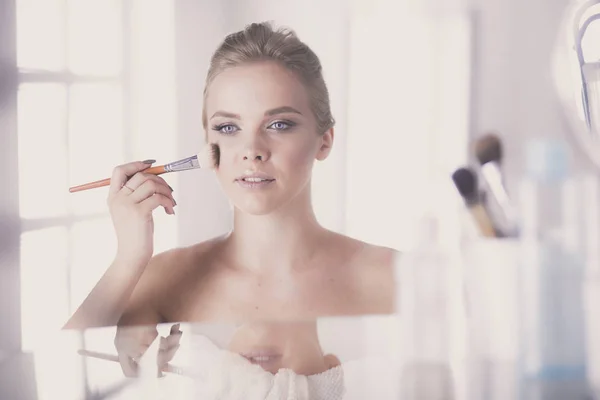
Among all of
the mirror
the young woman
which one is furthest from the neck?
the mirror

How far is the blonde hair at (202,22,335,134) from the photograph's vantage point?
60 cm

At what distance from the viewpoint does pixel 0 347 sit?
652 millimetres

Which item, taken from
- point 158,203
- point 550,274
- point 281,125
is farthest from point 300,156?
point 550,274

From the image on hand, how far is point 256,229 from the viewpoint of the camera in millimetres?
612

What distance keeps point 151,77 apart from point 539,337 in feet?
1.37

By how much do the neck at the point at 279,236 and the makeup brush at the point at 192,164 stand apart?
0.05 meters

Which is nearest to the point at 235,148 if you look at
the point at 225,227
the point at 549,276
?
the point at 225,227

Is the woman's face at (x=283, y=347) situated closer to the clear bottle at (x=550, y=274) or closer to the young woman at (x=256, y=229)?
the young woman at (x=256, y=229)

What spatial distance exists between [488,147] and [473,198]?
0.15ft

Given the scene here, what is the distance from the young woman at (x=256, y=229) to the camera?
23.4 inches

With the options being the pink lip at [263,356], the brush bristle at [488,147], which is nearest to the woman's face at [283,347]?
the pink lip at [263,356]

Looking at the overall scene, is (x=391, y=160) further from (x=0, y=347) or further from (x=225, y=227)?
(x=0, y=347)

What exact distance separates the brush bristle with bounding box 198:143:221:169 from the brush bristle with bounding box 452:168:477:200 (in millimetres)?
209

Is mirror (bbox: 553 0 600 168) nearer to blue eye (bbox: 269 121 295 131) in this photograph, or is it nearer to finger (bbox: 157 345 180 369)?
blue eye (bbox: 269 121 295 131)
